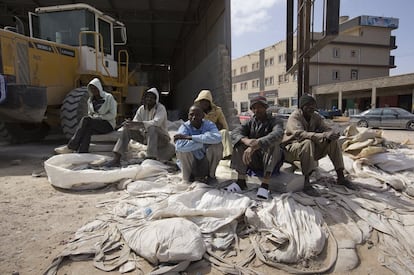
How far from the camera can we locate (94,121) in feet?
14.6

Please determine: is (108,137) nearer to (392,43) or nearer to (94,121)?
(94,121)

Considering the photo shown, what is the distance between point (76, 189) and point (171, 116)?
9442mm

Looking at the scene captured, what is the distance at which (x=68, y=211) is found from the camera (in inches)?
111

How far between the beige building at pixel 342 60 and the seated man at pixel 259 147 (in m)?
31.4

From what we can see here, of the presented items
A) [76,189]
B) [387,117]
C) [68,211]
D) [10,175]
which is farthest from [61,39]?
[387,117]

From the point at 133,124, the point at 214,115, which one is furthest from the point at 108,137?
the point at 214,115

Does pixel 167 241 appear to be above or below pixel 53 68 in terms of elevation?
below

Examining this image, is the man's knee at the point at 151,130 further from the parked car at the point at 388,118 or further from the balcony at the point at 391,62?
the balcony at the point at 391,62

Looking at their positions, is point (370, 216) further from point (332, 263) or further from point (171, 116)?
point (171, 116)

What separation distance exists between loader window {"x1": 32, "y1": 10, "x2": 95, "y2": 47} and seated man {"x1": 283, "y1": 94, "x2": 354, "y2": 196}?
5514 millimetres

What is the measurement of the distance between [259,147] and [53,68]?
5.06m

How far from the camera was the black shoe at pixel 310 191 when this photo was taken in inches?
121

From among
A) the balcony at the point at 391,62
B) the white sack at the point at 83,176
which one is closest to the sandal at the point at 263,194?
the white sack at the point at 83,176

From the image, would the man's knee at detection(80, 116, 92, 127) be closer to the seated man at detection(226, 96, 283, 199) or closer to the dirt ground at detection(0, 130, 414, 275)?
the dirt ground at detection(0, 130, 414, 275)
